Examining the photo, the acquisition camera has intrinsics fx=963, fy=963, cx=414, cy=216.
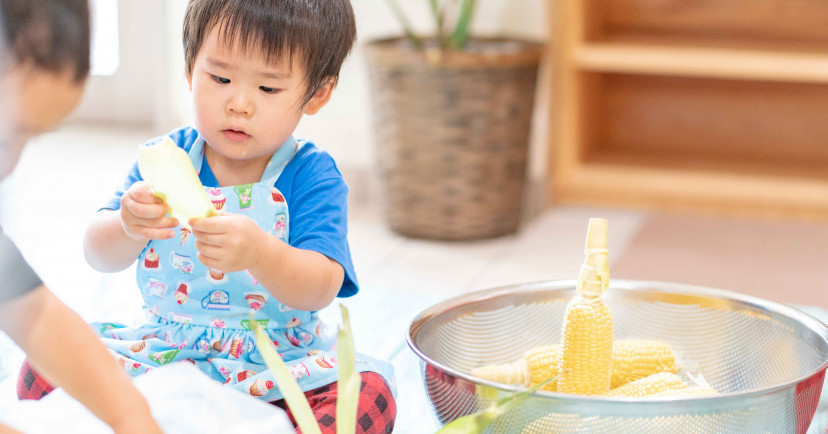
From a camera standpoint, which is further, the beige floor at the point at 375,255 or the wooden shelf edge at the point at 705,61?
the wooden shelf edge at the point at 705,61

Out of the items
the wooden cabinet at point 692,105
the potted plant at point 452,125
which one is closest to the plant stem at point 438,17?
the potted plant at point 452,125

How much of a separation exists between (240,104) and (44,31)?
291 millimetres

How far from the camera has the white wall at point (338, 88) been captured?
6.73ft

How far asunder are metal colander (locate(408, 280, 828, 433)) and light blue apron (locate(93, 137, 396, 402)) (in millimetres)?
127

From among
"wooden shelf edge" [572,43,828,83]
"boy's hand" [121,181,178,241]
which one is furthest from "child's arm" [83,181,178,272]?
"wooden shelf edge" [572,43,828,83]

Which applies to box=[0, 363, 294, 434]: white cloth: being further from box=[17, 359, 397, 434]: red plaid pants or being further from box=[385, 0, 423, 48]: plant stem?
box=[385, 0, 423, 48]: plant stem

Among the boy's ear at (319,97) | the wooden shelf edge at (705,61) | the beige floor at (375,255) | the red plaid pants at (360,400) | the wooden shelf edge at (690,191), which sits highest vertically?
the boy's ear at (319,97)

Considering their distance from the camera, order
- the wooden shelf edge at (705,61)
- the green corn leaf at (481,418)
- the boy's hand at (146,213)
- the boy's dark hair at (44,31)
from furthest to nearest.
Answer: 1. the wooden shelf edge at (705,61)
2. the boy's hand at (146,213)
3. the green corn leaf at (481,418)
4. the boy's dark hair at (44,31)

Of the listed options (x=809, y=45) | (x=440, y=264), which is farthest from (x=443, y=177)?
(x=809, y=45)

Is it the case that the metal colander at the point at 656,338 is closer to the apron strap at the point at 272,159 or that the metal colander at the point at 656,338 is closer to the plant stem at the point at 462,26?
the apron strap at the point at 272,159

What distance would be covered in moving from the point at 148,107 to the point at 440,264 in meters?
1.18

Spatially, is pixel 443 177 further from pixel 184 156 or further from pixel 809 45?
pixel 184 156

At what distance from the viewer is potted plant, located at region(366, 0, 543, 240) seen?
5.97 feet

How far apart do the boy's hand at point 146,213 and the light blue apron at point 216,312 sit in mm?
120
